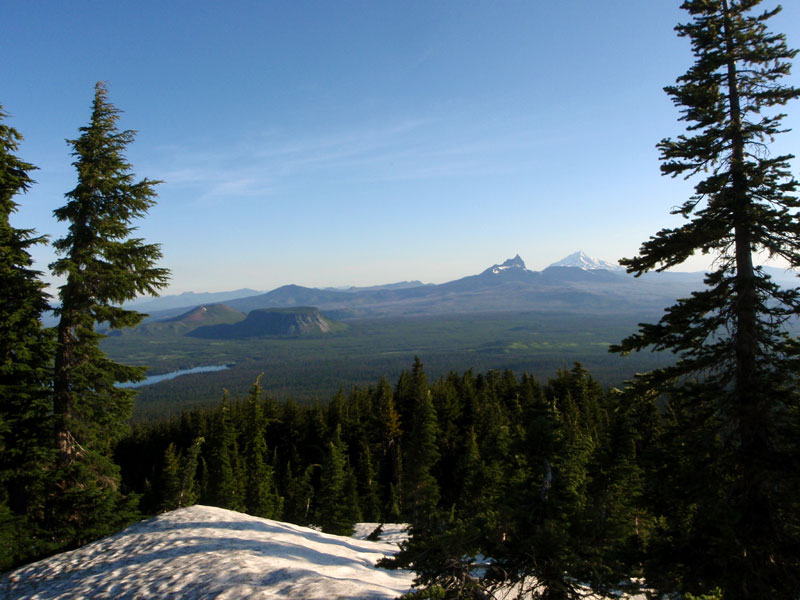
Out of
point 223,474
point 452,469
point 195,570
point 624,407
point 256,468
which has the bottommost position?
point 452,469

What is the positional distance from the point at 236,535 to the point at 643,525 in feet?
78.1

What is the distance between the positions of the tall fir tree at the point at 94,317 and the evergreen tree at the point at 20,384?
1.59 feet

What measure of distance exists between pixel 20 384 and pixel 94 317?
8.87 ft

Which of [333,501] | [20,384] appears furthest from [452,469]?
[20,384]

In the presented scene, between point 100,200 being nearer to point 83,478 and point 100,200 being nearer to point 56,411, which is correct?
point 56,411

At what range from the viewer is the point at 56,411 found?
1326 centimetres

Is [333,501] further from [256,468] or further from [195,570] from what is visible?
[195,570]

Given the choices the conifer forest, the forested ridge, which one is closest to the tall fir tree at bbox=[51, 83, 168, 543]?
the conifer forest

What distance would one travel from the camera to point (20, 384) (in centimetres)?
1270

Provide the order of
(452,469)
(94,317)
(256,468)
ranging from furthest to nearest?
(452,469)
(256,468)
(94,317)

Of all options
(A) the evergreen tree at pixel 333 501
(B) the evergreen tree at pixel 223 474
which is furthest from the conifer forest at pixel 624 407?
(B) the evergreen tree at pixel 223 474

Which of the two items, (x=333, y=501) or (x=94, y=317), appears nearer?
(x=94, y=317)

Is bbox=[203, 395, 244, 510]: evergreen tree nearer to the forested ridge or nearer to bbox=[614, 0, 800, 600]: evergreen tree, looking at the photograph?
the forested ridge

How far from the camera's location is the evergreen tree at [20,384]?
1228 centimetres
